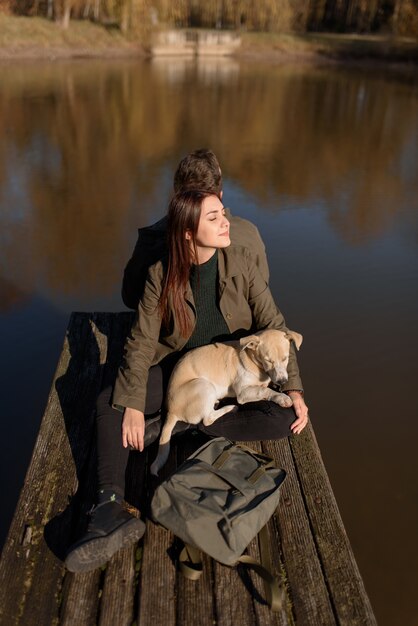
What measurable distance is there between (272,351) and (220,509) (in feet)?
3.20

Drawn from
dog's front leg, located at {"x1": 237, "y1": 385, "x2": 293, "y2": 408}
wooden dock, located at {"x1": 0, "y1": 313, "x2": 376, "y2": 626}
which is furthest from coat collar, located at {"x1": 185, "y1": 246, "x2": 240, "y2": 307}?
wooden dock, located at {"x1": 0, "y1": 313, "x2": 376, "y2": 626}

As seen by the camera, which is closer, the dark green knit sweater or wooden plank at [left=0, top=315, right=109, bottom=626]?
wooden plank at [left=0, top=315, right=109, bottom=626]

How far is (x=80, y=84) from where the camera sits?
20922mm

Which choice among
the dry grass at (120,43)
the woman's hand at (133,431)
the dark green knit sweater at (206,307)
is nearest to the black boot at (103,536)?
the woman's hand at (133,431)

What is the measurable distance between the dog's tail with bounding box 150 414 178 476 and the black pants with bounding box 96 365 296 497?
162mm

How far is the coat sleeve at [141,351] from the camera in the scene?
9.55 ft

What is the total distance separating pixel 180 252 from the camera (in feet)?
9.74

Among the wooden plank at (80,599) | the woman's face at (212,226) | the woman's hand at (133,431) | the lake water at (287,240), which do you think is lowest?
the lake water at (287,240)

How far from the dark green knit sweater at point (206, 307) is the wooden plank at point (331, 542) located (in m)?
0.82

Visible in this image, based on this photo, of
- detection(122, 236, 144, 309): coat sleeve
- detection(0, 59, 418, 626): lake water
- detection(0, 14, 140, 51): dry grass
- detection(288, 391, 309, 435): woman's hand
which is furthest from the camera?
detection(0, 14, 140, 51): dry grass

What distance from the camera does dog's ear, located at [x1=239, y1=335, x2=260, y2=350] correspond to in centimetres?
296

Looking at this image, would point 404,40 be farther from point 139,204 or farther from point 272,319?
point 272,319

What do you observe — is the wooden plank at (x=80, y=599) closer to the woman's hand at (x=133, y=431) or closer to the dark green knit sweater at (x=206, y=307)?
the woman's hand at (x=133, y=431)

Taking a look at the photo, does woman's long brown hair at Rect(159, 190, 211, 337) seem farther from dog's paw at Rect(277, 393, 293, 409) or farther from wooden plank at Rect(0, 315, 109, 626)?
wooden plank at Rect(0, 315, 109, 626)
